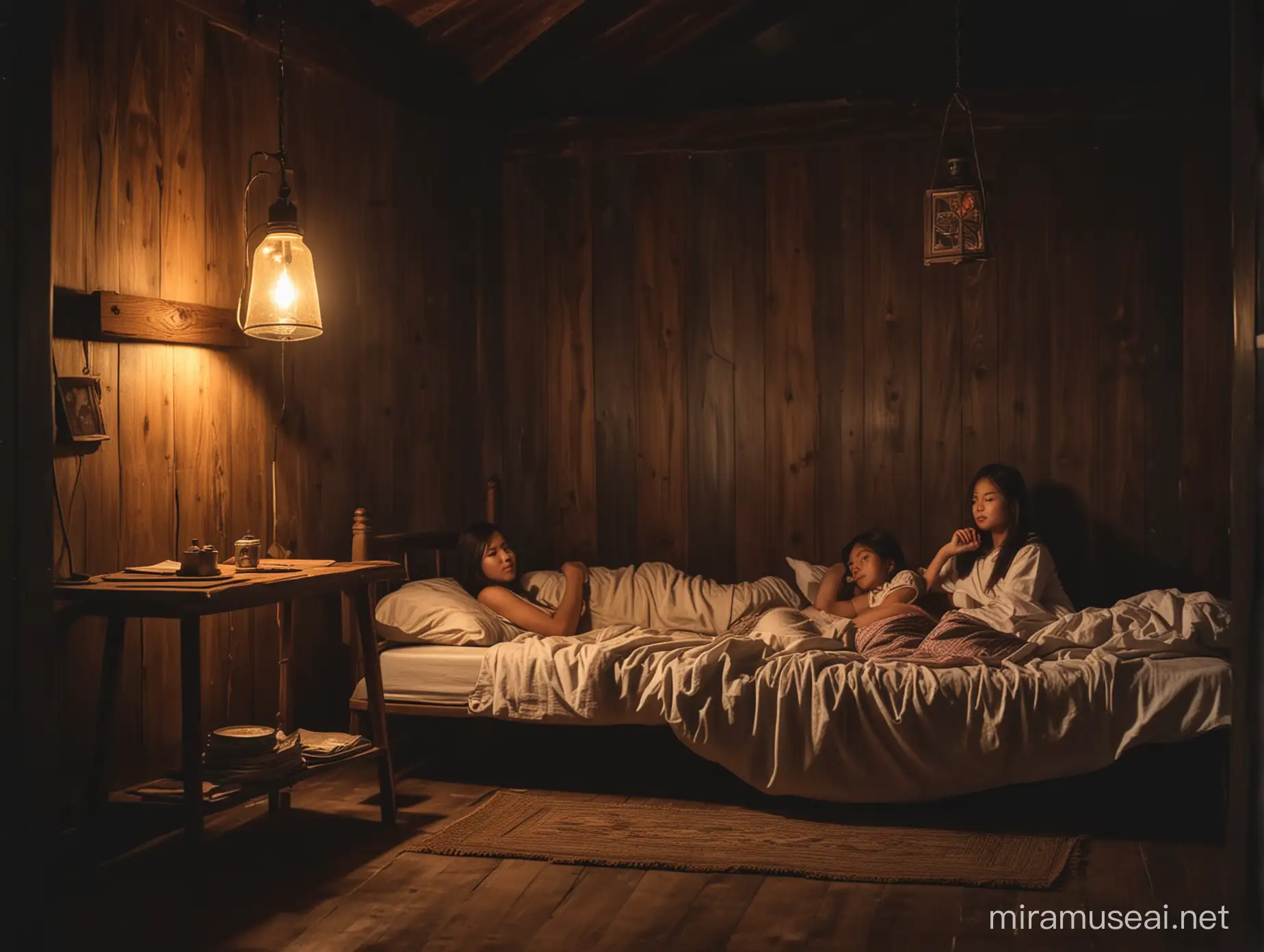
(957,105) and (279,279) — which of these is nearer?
(279,279)

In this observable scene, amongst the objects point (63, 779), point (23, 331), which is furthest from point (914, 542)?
point (23, 331)

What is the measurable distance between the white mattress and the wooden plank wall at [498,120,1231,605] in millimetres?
1493

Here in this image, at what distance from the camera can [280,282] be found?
363cm

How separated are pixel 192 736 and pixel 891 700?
187cm

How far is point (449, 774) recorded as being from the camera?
13.8 feet

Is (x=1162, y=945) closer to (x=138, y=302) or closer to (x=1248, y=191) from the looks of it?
(x=1248, y=191)

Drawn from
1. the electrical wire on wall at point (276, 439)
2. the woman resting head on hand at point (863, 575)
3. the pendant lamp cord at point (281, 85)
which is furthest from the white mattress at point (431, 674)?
the pendant lamp cord at point (281, 85)

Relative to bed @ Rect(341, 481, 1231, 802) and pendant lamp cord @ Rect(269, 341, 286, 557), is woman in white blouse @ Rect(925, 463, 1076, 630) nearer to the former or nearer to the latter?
bed @ Rect(341, 481, 1231, 802)

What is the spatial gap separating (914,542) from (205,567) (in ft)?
9.81

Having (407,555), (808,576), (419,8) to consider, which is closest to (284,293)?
(407,555)

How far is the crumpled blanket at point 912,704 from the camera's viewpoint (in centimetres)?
346

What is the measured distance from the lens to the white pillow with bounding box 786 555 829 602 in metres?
4.90

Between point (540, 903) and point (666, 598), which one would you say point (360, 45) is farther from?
point (540, 903)

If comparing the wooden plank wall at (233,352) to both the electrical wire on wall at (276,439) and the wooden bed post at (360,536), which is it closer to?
the electrical wire on wall at (276,439)
